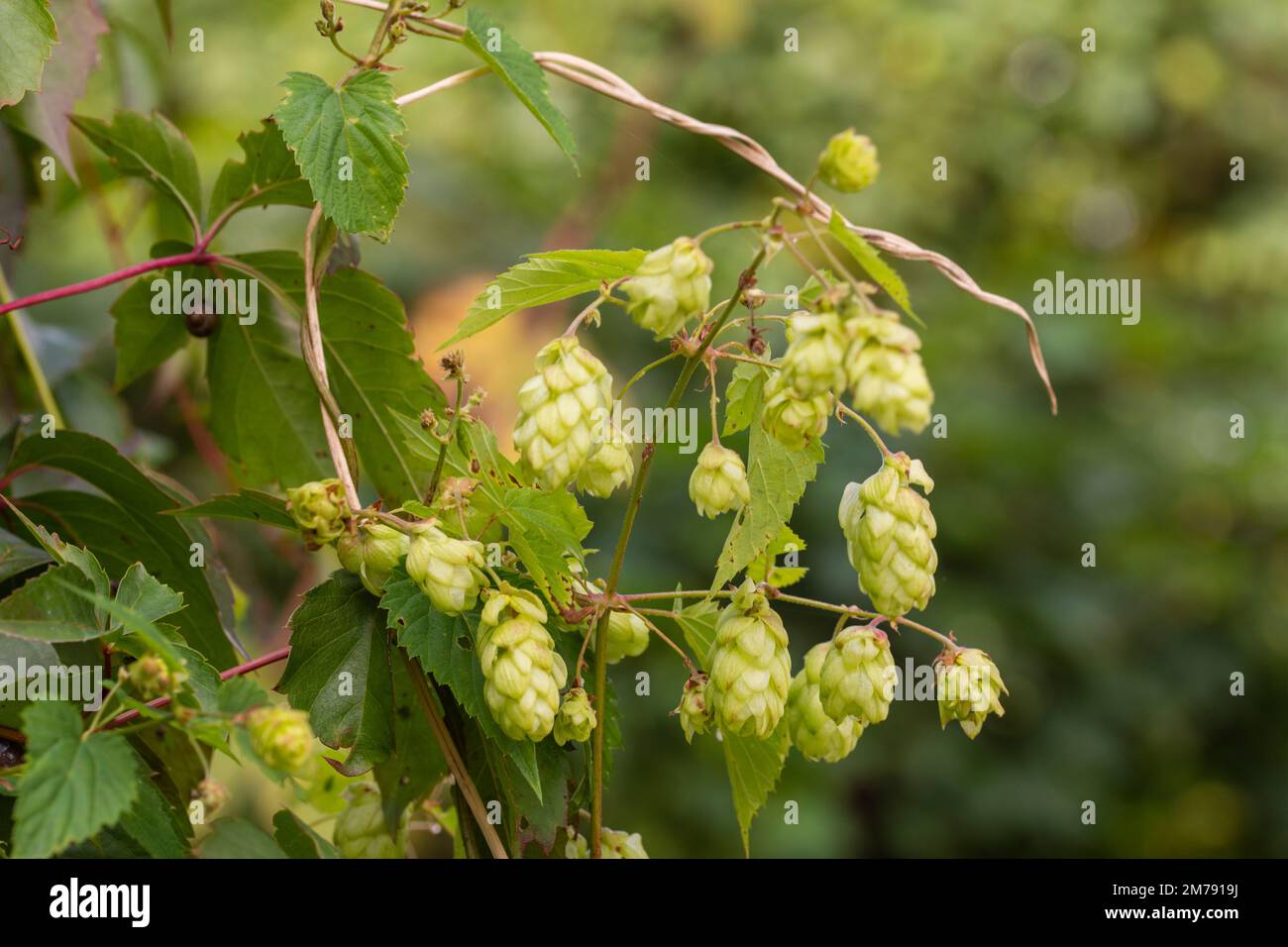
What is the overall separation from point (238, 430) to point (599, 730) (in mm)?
285

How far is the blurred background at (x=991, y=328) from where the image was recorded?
231 centimetres

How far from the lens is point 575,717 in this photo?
49 cm

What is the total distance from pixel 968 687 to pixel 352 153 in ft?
1.07

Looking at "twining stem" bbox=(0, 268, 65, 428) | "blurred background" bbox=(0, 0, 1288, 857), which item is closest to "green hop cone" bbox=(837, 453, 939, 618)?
"twining stem" bbox=(0, 268, 65, 428)

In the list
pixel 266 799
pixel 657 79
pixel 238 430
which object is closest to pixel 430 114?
pixel 657 79

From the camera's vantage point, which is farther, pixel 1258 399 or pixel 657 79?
pixel 657 79

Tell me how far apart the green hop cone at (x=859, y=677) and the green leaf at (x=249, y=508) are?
223 millimetres

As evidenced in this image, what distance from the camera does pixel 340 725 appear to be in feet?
1.68

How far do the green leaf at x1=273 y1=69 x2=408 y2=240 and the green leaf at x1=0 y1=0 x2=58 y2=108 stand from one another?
12cm

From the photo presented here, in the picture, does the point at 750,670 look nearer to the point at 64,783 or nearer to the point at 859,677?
the point at 859,677

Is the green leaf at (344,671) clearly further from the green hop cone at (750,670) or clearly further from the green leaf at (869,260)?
the green leaf at (869,260)

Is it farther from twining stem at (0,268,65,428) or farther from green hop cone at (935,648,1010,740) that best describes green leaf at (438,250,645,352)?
twining stem at (0,268,65,428)

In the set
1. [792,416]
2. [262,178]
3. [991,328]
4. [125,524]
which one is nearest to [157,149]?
[262,178]
